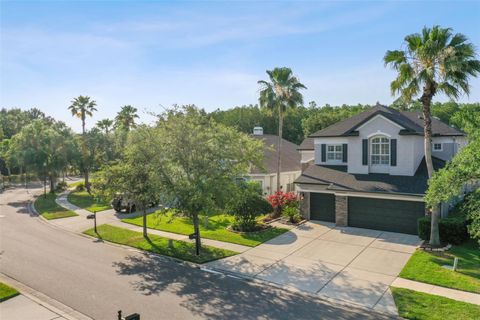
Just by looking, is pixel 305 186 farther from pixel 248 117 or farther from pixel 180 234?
pixel 248 117

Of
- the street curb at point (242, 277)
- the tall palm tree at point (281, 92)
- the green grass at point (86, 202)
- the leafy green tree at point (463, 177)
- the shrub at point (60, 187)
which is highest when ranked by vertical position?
the tall palm tree at point (281, 92)

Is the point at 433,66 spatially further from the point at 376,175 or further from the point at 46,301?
the point at 46,301

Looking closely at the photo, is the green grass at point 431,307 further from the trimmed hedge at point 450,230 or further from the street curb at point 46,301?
the street curb at point 46,301

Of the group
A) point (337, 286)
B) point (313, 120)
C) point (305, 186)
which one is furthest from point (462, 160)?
point (313, 120)

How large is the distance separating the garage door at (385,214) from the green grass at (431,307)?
29.1 ft

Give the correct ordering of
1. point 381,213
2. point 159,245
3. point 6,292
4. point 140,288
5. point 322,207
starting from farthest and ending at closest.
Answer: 1. point 322,207
2. point 381,213
3. point 159,245
4. point 140,288
5. point 6,292

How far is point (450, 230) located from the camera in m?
17.2

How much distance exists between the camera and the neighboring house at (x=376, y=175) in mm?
20312

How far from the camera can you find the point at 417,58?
1623 centimetres

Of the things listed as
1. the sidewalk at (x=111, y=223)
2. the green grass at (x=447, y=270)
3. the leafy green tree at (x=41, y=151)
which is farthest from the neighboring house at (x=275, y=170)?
the leafy green tree at (x=41, y=151)

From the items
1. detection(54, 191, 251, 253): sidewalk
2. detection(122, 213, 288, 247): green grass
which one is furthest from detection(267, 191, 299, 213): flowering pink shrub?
detection(54, 191, 251, 253): sidewalk

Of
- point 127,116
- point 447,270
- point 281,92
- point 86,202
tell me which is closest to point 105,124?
point 127,116

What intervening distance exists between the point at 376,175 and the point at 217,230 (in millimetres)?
11437

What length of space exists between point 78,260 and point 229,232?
8.68 metres
